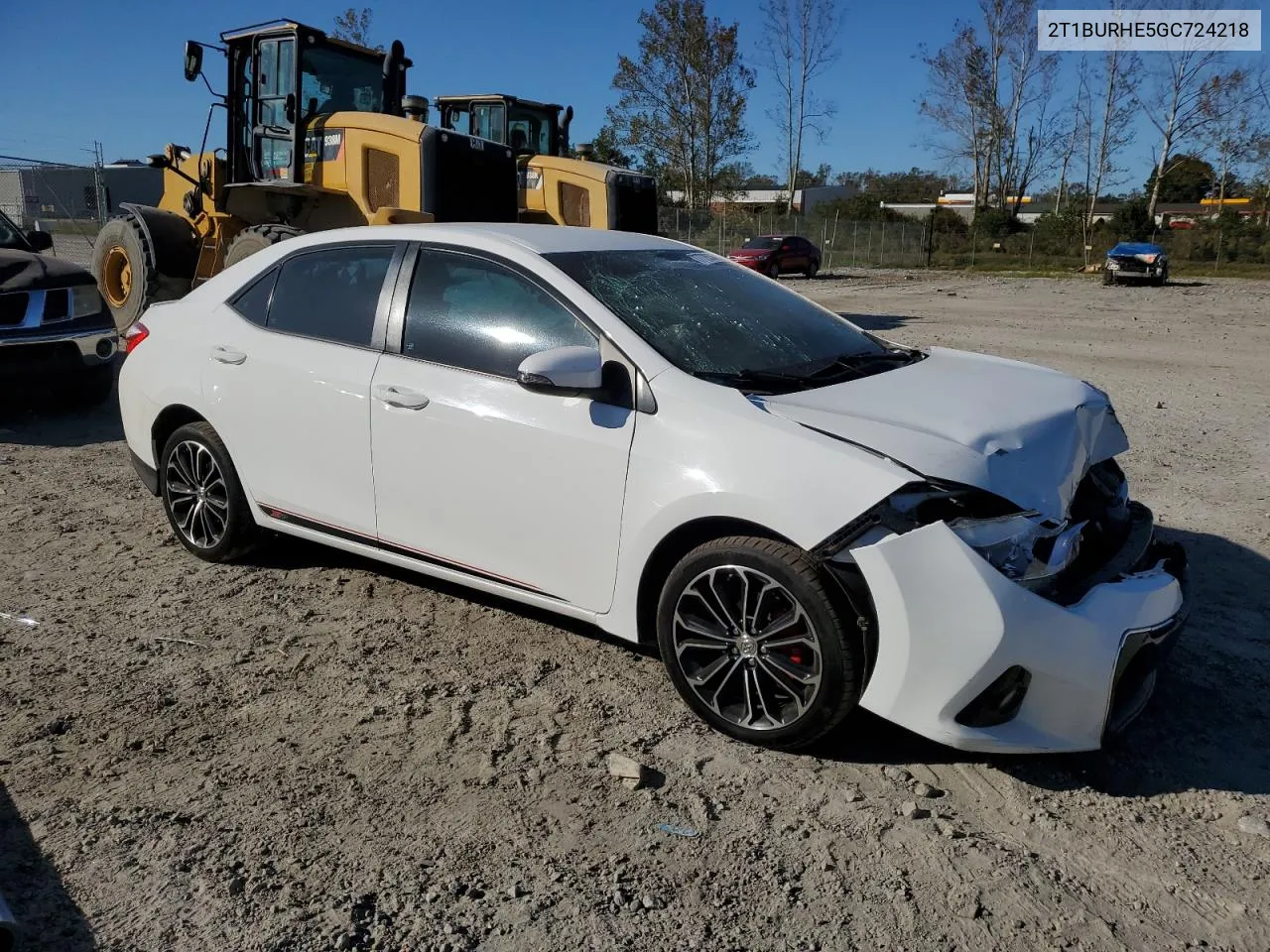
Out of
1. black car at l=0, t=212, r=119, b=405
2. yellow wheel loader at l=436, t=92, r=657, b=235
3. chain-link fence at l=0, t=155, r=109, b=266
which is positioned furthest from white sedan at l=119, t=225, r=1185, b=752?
chain-link fence at l=0, t=155, r=109, b=266

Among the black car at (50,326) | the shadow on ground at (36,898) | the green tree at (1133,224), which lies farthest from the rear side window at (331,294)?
the green tree at (1133,224)

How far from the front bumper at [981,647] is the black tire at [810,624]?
0.10 meters

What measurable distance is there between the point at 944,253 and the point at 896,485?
4557cm

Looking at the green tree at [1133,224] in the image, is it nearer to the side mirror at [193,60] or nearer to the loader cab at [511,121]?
the loader cab at [511,121]

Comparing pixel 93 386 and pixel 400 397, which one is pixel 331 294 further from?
pixel 93 386

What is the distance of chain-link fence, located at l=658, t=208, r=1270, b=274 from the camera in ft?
131

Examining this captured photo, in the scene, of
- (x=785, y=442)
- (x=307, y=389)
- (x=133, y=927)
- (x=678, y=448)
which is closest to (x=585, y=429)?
(x=678, y=448)

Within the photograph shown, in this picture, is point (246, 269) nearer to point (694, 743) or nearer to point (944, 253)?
point (694, 743)

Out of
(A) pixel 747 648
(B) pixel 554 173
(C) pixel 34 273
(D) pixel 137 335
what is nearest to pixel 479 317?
(A) pixel 747 648

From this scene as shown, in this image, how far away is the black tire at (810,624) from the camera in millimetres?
3068

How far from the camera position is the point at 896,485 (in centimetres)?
298

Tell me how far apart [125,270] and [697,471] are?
455 inches

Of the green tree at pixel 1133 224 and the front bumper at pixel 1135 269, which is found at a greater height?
the green tree at pixel 1133 224

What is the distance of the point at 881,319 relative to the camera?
18.9 m
